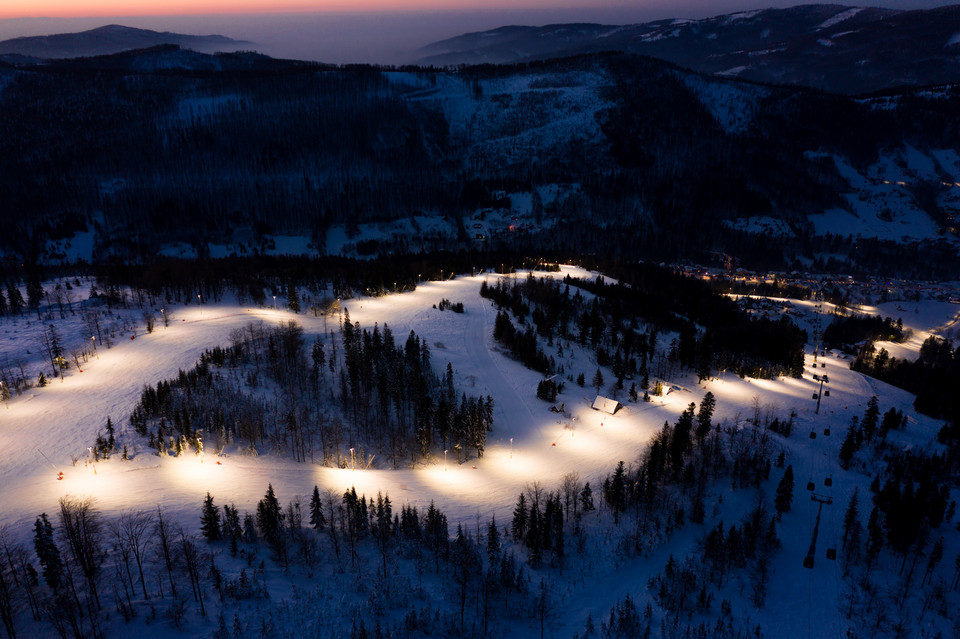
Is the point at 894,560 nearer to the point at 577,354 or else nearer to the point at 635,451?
the point at 635,451

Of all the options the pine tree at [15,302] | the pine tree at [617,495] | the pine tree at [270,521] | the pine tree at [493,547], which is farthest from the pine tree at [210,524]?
the pine tree at [15,302]

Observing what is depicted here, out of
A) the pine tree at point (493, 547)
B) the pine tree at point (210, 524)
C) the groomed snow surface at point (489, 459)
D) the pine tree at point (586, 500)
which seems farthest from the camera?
the pine tree at point (586, 500)

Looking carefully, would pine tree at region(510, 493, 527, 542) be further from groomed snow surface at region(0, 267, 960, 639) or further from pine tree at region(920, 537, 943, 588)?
pine tree at region(920, 537, 943, 588)

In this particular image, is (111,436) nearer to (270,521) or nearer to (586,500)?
(270,521)

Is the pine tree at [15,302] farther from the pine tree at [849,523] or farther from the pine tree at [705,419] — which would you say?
the pine tree at [849,523]

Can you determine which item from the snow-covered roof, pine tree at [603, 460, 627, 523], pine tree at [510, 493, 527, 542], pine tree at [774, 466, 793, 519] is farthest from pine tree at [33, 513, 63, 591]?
pine tree at [774, 466, 793, 519]

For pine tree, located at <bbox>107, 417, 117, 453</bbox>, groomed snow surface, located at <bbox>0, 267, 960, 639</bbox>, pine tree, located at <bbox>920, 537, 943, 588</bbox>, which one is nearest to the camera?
groomed snow surface, located at <bbox>0, 267, 960, 639</bbox>
